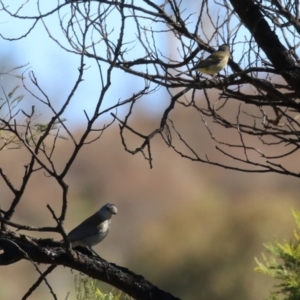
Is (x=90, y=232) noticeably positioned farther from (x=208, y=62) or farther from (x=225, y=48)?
(x=225, y=48)

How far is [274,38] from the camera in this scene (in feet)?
11.4

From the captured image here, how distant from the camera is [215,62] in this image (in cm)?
390

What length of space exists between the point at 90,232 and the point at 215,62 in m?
1.76

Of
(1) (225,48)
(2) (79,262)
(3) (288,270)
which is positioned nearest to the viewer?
(2) (79,262)

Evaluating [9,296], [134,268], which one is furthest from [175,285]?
[9,296]

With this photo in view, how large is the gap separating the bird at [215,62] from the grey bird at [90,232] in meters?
1.67

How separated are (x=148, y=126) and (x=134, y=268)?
292 centimetres

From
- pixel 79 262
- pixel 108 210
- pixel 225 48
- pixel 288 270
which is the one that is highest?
pixel 108 210

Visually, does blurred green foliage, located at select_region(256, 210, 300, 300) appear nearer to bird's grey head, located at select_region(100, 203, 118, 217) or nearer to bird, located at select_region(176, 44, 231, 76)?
bird's grey head, located at select_region(100, 203, 118, 217)

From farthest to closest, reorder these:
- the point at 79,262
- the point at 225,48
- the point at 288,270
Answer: the point at 288,270, the point at 225,48, the point at 79,262

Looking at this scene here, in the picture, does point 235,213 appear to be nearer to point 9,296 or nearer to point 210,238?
point 210,238

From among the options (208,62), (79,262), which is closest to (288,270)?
(208,62)

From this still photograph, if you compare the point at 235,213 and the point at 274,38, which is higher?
the point at 235,213

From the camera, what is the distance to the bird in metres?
3.69
